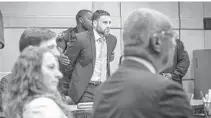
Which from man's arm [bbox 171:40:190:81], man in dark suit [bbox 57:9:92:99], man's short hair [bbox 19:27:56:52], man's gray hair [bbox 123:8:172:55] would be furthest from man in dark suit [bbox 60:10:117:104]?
man's gray hair [bbox 123:8:172:55]

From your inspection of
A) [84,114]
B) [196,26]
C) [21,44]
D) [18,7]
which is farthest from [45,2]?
[21,44]

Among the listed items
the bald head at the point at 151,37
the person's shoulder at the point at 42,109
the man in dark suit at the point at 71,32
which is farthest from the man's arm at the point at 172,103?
the man in dark suit at the point at 71,32

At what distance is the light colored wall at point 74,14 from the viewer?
462 cm

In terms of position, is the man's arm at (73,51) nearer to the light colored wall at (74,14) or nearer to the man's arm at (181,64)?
the man's arm at (181,64)

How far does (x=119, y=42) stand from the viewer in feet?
16.0

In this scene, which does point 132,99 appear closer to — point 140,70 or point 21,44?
point 140,70

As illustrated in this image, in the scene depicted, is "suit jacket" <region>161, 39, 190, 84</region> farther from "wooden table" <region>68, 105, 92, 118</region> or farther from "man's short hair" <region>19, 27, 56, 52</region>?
"man's short hair" <region>19, 27, 56, 52</region>

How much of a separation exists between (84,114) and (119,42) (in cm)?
255

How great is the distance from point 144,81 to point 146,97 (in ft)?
0.15

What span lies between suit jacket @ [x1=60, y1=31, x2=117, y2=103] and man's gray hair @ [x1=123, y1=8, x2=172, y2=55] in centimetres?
213

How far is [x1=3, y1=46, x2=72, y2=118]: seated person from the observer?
4.36 ft

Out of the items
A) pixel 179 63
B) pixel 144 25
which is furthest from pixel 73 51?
pixel 144 25

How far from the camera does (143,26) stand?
1.17 meters

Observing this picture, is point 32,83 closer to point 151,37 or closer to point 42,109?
point 42,109
